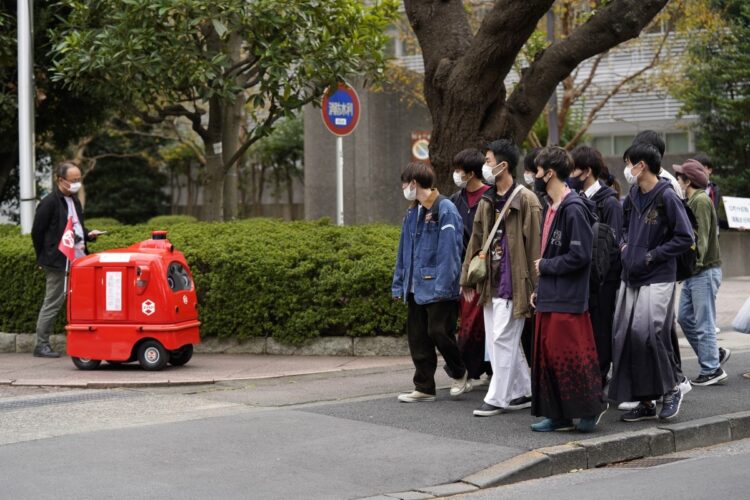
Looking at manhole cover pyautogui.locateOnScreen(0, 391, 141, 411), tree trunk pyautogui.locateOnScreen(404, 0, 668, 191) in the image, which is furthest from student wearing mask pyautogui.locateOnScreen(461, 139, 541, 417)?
Answer: tree trunk pyautogui.locateOnScreen(404, 0, 668, 191)

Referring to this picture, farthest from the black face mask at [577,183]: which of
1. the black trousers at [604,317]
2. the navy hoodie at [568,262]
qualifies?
the navy hoodie at [568,262]

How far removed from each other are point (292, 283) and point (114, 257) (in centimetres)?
175

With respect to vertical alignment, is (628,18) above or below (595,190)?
above

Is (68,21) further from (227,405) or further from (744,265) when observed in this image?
(744,265)

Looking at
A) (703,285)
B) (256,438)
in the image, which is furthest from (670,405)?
(256,438)

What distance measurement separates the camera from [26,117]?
→ 13.6 m

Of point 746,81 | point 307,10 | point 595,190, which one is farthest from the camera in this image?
point 746,81

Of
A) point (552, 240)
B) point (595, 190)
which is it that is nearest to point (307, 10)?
point (595, 190)

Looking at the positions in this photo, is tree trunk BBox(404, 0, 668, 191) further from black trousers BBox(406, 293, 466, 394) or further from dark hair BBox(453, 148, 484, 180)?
black trousers BBox(406, 293, 466, 394)

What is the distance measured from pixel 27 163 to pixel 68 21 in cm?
262

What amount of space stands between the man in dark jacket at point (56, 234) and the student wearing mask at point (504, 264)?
462cm

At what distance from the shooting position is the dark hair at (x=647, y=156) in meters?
7.88

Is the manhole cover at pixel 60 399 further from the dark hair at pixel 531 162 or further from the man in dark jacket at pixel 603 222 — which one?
the man in dark jacket at pixel 603 222

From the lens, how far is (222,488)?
20.7 ft
